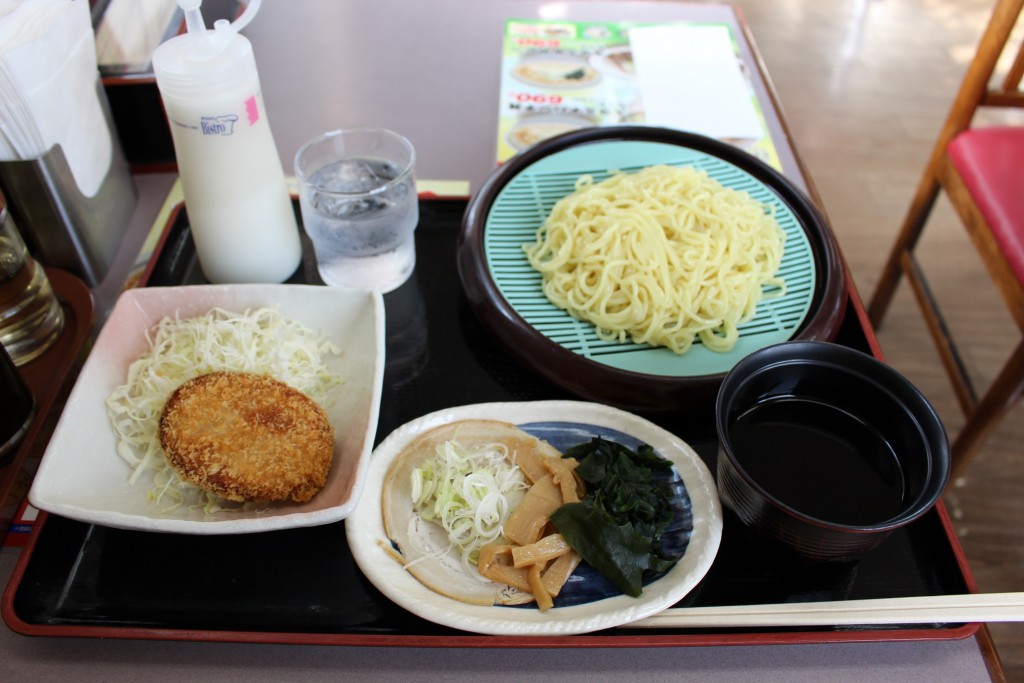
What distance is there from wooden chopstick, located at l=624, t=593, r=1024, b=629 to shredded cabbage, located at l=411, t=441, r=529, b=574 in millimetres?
239

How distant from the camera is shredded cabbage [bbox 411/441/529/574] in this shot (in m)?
1.12

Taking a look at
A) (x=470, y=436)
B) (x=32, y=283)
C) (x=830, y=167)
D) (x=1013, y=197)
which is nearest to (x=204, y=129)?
(x=32, y=283)

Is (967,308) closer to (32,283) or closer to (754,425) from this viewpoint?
(754,425)

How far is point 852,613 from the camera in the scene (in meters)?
1.03

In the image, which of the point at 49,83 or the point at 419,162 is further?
the point at 419,162

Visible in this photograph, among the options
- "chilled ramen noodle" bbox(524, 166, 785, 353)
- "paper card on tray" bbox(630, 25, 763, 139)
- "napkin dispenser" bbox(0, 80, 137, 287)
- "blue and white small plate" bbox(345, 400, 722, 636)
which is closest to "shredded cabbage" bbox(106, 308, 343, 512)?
"blue and white small plate" bbox(345, 400, 722, 636)

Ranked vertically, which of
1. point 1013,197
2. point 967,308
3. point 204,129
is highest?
point 204,129

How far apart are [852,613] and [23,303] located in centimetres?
143

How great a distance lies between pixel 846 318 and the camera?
1.51 m

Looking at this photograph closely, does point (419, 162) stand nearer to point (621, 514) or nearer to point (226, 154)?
point (226, 154)

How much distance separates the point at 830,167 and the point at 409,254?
2641 millimetres

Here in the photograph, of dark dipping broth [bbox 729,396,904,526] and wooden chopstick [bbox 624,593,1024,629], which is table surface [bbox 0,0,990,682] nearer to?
wooden chopstick [bbox 624,593,1024,629]

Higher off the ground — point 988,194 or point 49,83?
point 49,83

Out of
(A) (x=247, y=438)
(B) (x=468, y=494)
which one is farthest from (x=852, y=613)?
(A) (x=247, y=438)
